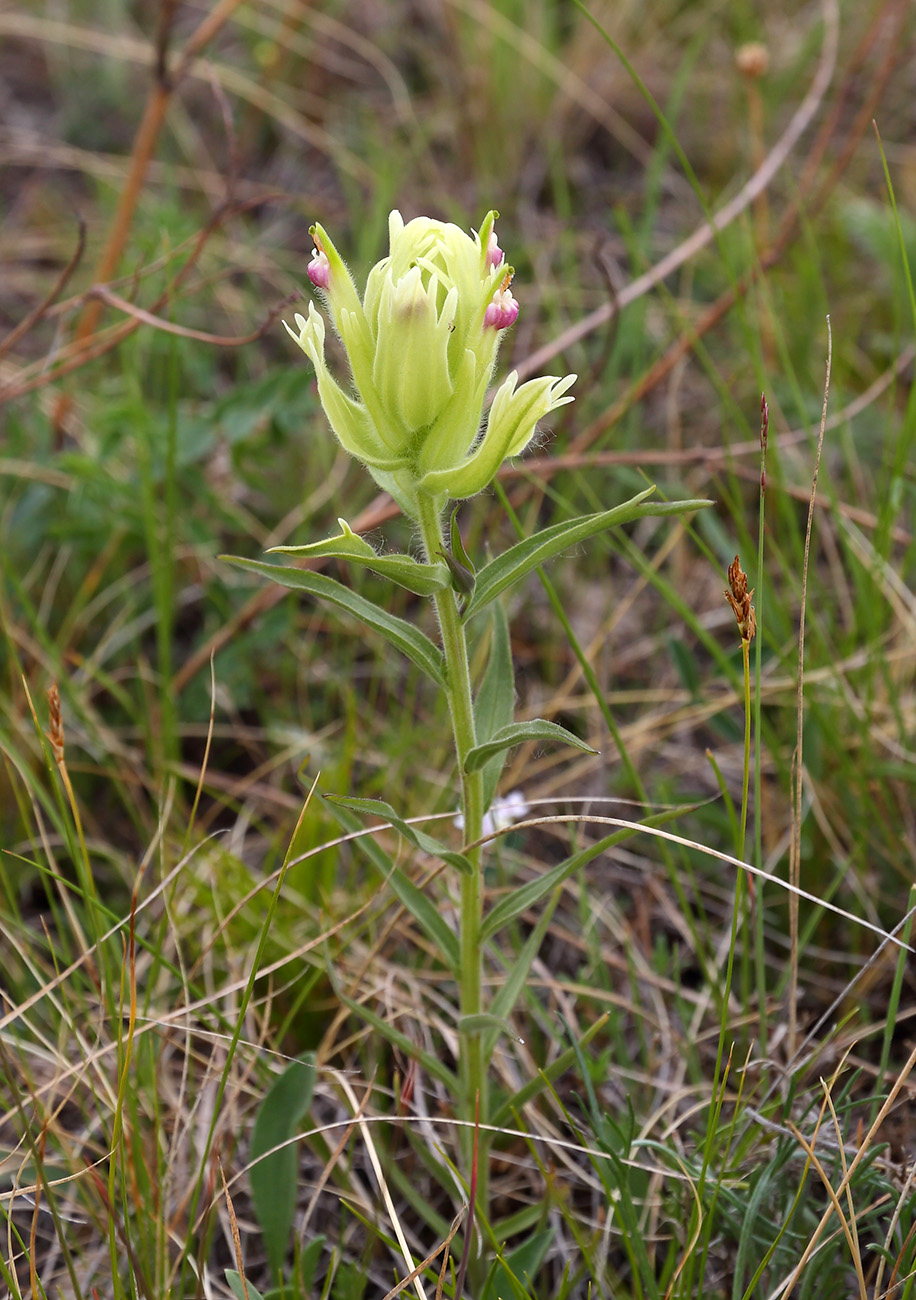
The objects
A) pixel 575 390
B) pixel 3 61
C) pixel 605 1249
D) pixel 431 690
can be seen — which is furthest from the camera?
pixel 3 61

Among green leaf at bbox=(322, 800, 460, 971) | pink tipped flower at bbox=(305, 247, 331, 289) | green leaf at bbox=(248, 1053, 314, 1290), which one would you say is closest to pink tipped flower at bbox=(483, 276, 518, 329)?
pink tipped flower at bbox=(305, 247, 331, 289)

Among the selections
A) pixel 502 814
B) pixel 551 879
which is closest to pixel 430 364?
pixel 551 879

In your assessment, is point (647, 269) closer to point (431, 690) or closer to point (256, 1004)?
point (431, 690)

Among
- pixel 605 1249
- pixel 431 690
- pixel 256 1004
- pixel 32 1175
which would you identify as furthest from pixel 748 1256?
pixel 431 690

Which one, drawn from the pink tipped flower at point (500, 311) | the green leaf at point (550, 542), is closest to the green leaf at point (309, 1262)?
the green leaf at point (550, 542)

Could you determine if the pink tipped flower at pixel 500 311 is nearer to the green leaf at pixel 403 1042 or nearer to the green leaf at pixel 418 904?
the green leaf at pixel 418 904

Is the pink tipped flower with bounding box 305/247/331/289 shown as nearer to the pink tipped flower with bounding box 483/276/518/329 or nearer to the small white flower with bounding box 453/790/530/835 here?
the pink tipped flower with bounding box 483/276/518/329
